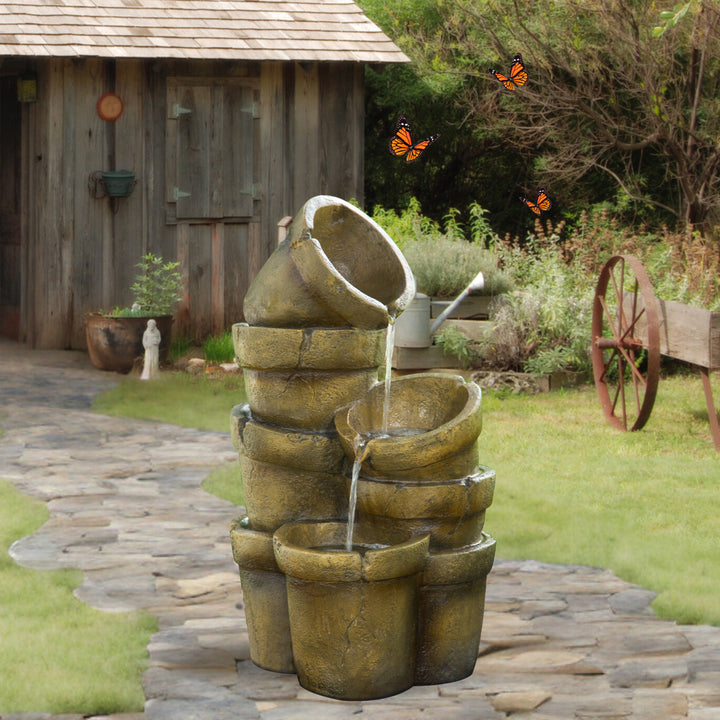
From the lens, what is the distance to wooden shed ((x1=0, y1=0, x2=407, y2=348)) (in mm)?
12023

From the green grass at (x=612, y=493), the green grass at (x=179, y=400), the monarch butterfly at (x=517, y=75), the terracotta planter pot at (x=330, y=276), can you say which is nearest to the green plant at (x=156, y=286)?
the green grass at (x=179, y=400)

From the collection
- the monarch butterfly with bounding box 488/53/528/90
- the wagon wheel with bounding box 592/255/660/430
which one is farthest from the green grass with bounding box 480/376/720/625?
the monarch butterfly with bounding box 488/53/528/90

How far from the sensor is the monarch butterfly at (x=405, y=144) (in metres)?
14.6

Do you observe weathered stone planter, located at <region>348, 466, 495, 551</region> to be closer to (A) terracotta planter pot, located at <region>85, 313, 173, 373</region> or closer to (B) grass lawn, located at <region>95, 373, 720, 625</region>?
(B) grass lawn, located at <region>95, 373, 720, 625</region>

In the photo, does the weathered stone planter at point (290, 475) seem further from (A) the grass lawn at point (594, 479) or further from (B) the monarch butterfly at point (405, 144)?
(B) the monarch butterfly at point (405, 144)

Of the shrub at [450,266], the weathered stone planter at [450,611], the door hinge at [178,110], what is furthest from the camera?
the door hinge at [178,110]

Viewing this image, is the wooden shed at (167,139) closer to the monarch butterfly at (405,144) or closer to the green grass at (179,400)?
the monarch butterfly at (405,144)

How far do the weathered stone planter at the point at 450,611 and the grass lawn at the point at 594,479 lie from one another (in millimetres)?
1143

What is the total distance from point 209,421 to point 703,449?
142 inches

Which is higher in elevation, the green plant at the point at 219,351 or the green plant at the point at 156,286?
the green plant at the point at 156,286

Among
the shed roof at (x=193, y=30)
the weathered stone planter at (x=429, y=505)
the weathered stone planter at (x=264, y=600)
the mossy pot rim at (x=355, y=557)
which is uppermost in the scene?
the shed roof at (x=193, y=30)

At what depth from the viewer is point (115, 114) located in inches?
480

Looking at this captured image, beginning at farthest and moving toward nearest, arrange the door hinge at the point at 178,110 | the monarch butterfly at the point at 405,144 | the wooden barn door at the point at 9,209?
the monarch butterfly at the point at 405,144, the wooden barn door at the point at 9,209, the door hinge at the point at 178,110

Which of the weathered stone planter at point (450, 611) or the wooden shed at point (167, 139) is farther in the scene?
the wooden shed at point (167, 139)
